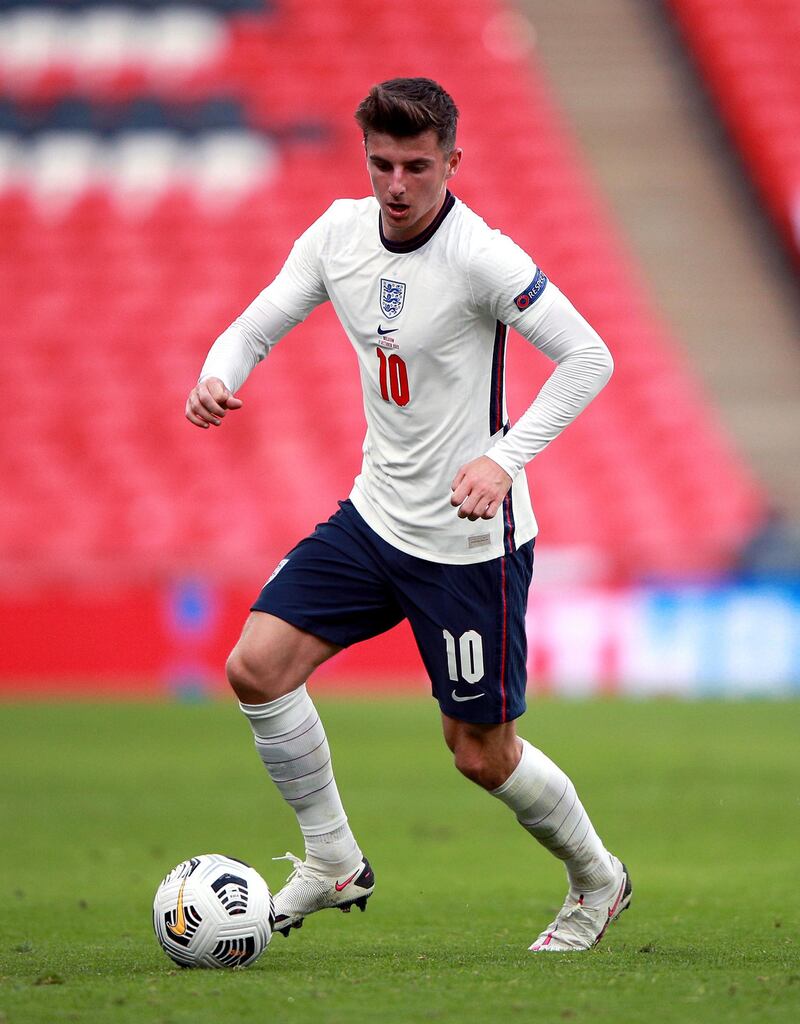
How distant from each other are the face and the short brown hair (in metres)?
0.02

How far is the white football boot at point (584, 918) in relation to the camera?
4.64 metres

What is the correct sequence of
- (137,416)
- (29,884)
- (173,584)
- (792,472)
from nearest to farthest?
1. (29,884)
2. (173,584)
3. (137,416)
4. (792,472)

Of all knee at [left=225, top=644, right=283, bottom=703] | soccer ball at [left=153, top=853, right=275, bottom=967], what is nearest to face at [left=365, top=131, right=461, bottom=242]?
knee at [left=225, top=644, right=283, bottom=703]

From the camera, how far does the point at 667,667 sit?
1383cm

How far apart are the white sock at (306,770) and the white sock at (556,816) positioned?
47cm

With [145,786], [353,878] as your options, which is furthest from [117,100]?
[353,878]

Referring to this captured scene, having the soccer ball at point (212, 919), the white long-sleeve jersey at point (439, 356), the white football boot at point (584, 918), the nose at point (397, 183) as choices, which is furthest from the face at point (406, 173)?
the white football boot at point (584, 918)

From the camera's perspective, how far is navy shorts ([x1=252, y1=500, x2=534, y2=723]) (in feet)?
15.0

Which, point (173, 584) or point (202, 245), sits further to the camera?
point (202, 245)

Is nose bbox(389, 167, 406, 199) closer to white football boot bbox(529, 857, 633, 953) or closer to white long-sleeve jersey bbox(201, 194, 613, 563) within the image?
white long-sleeve jersey bbox(201, 194, 613, 563)

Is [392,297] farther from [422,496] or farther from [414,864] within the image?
[414,864]

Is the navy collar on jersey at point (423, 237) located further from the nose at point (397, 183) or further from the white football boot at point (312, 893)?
the white football boot at point (312, 893)

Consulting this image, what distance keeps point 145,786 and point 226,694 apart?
4743 mm

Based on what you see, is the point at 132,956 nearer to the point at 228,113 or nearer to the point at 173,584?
the point at 173,584
